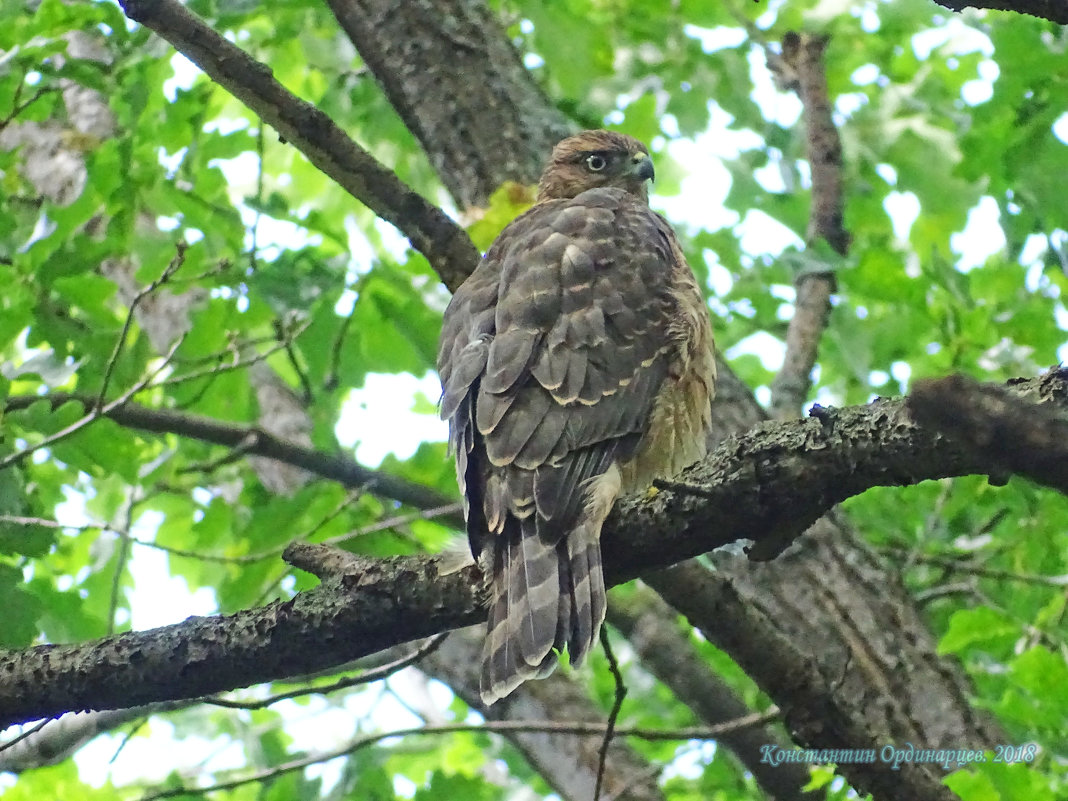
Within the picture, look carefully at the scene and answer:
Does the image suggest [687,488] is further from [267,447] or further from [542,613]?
[267,447]

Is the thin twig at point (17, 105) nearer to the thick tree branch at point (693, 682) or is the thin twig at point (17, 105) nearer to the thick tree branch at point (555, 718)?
the thick tree branch at point (555, 718)

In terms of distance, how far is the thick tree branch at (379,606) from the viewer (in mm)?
2395

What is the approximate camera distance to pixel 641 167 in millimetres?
5410

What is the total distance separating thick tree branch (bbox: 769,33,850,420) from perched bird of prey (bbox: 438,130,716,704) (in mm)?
1326

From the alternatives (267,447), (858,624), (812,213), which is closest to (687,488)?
(858,624)

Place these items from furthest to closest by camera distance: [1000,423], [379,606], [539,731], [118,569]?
[118,569]
[539,731]
[379,606]
[1000,423]

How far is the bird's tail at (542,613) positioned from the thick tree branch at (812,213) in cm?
231

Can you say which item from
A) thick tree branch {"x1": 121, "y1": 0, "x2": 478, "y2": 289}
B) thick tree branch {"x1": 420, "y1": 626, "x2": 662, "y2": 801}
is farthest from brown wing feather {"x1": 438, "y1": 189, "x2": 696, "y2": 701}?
thick tree branch {"x1": 420, "y1": 626, "x2": 662, "y2": 801}

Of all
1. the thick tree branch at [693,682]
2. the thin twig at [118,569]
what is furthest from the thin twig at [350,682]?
the thick tree branch at [693,682]

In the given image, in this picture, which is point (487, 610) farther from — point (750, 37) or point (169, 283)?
point (750, 37)

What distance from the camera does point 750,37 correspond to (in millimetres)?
6434

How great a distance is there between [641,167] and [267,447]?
7.23ft

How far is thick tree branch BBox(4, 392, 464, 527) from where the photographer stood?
13.7ft

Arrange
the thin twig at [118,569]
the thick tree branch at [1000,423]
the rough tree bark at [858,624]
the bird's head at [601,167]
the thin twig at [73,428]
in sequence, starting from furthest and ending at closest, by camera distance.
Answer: the bird's head at [601,167], the rough tree bark at [858,624], the thin twig at [118,569], the thin twig at [73,428], the thick tree branch at [1000,423]
